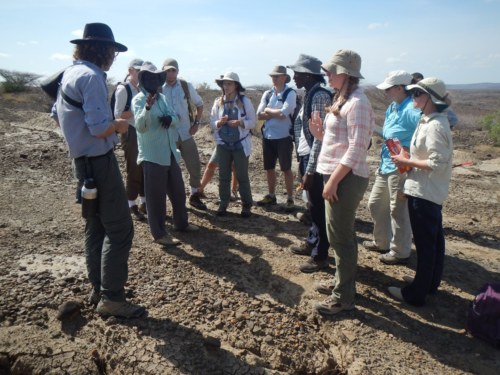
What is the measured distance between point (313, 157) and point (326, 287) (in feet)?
4.07

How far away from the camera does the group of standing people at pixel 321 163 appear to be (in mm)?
3041

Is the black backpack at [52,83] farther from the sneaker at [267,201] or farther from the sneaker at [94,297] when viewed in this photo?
the sneaker at [267,201]

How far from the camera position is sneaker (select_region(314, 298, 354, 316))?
3545 mm

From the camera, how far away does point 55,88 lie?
3.11m

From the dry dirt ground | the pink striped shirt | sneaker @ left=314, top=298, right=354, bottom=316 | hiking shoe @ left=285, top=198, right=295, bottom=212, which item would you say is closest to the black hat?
the pink striped shirt

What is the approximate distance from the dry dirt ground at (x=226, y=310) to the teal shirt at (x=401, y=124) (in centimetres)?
113

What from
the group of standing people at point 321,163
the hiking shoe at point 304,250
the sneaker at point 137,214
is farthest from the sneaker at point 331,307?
the sneaker at point 137,214

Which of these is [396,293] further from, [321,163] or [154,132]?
[154,132]

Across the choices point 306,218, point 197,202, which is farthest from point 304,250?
point 197,202

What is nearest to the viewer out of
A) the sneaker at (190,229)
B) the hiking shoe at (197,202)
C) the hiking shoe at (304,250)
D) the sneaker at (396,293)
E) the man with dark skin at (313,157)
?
the sneaker at (396,293)

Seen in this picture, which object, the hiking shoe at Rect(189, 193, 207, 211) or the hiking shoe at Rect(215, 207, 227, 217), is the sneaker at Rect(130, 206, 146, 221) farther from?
the hiking shoe at Rect(215, 207, 227, 217)

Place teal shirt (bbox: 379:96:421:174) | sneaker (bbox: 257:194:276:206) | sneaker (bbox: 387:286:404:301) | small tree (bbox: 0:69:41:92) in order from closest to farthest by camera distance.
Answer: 1. sneaker (bbox: 387:286:404:301)
2. teal shirt (bbox: 379:96:421:174)
3. sneaker (bbox: 257:194:276:206)
4. small tree (bbox: 0:69:41:92)

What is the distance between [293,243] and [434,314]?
6.07 feet

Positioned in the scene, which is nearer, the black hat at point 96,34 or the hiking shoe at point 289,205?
the black hat at point 96,34
